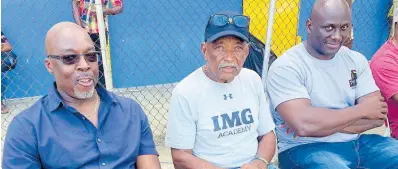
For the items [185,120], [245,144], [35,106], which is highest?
[35,106]

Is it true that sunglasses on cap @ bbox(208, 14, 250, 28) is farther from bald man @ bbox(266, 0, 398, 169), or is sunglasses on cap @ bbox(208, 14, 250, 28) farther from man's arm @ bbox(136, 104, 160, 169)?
man's arm @ bbox(136, 104, 160, 169)

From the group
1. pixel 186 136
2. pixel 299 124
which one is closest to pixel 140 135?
pixel 186 136

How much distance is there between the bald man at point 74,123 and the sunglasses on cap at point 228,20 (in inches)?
25.3

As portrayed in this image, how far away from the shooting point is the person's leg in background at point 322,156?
8.18 feet

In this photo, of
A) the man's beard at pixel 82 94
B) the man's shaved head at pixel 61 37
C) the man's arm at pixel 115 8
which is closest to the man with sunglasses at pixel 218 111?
the man's beard at pixel 82 94

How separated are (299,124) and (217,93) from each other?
0.52m

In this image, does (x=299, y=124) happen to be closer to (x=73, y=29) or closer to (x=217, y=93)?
(x=217, y=93)

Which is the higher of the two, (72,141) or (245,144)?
(72,141)

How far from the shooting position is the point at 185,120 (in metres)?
2.30

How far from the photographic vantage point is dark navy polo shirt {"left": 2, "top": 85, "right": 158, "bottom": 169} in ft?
6.29

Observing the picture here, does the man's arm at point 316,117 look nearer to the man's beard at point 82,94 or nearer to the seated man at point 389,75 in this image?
the seated man at point 389,75

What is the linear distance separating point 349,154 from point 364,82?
482 millimetres

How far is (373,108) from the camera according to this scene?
2.62 m

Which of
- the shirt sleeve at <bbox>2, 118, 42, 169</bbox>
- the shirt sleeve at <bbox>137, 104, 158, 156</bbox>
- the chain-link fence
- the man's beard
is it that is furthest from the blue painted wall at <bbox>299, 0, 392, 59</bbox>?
the shirt sleeve at <bbox>2, 118, 42, 169</bbox>
